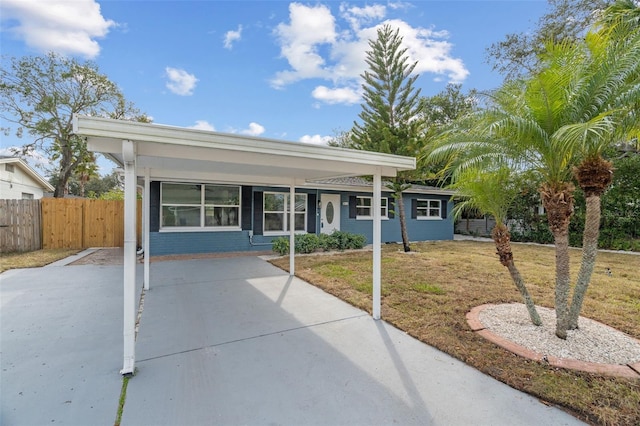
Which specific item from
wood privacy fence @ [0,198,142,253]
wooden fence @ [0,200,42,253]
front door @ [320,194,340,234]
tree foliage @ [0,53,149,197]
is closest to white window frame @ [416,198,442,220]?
front door @ [320,194,340,234]

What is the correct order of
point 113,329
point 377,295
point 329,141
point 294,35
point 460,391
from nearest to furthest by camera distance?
point 460,391, point 113,329, point 377,295, point 294,35, point 329,141

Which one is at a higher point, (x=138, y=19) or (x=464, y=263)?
(x=138, y=19)

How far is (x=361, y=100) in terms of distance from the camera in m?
12.9

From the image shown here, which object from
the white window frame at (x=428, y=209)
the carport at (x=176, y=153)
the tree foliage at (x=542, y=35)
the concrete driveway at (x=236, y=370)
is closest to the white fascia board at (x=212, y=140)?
the carport at (x=176, y=153)

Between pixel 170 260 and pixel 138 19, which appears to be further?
pixel 170 260

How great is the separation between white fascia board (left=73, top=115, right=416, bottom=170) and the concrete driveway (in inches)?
84.6

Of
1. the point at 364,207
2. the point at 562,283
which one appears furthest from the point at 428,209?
the point at 562,283

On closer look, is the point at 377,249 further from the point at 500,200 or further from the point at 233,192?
the point at 233,192

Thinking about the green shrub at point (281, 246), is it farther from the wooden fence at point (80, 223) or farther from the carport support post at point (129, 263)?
the carport support post at point (129, 263)

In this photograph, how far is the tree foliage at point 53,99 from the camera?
15367 millimetres

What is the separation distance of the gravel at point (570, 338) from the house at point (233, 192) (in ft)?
5.43

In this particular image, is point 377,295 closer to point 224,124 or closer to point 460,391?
point 460,391

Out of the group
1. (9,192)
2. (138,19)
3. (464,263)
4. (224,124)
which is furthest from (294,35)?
→ (9,192)

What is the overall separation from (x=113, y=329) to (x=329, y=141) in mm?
26702
